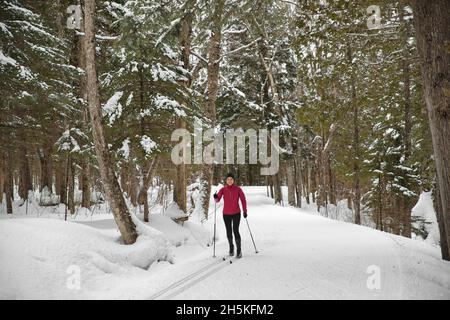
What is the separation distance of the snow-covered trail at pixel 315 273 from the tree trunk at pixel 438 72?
4.82 ft

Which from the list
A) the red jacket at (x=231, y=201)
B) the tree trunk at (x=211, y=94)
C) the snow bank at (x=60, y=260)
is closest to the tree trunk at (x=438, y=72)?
the red jacket at (x=231, y=201)

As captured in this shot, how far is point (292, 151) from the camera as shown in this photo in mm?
23672

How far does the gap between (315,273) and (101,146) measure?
5.53 m

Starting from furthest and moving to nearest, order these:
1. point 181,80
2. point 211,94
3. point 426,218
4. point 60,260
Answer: point 426,218, point 211,94, point 181,80, point 60,260

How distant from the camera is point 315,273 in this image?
6.47m

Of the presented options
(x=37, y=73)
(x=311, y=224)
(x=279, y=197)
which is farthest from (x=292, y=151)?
(x=37, y=73)

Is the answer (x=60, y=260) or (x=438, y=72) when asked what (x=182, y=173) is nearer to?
(x=60, y=260)

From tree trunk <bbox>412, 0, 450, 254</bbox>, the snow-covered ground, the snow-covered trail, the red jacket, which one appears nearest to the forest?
tree trunk <bbox>412, 0, 450, 254</bbox>

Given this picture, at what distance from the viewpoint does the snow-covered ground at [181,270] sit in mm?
5250

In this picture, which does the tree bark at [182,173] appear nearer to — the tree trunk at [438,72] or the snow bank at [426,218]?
the tree trunk at [438,72]

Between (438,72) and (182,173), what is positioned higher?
(438,72)

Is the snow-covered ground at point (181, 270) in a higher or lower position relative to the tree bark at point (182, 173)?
lower

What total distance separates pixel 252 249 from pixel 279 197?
59.2 ft

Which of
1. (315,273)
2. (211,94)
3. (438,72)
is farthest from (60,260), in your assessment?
(211,94)
